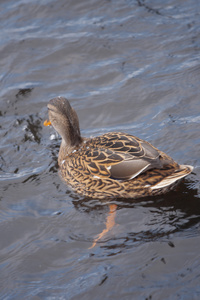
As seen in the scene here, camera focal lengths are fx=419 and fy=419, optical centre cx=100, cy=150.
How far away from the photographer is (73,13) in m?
11.1

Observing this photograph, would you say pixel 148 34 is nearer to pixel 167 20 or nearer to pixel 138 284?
pixel 167 20

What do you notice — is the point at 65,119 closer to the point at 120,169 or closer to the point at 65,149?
the point at 65,149

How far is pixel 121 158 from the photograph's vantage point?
605 cm

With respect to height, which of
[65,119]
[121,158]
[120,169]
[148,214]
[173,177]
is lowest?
[148,214]

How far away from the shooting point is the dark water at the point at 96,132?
496cm

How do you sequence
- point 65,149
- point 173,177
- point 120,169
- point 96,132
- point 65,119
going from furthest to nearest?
point 96,132, point 65,149, point 65,119, point 120,169, point 173,177

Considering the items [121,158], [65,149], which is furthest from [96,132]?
[121,158]

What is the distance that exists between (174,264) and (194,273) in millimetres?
271

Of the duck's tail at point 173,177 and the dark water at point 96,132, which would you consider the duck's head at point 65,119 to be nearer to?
the dark water at point 96,132

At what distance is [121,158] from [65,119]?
4.91ft

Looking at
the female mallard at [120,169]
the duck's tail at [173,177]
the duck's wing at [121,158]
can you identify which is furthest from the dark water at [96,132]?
the duck's wing at [121,158]

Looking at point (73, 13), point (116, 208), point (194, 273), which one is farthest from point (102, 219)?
point (73, 13)

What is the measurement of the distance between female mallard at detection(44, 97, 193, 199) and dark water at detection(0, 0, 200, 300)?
20 centimetres

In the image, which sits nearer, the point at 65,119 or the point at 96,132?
the point at 65,119
